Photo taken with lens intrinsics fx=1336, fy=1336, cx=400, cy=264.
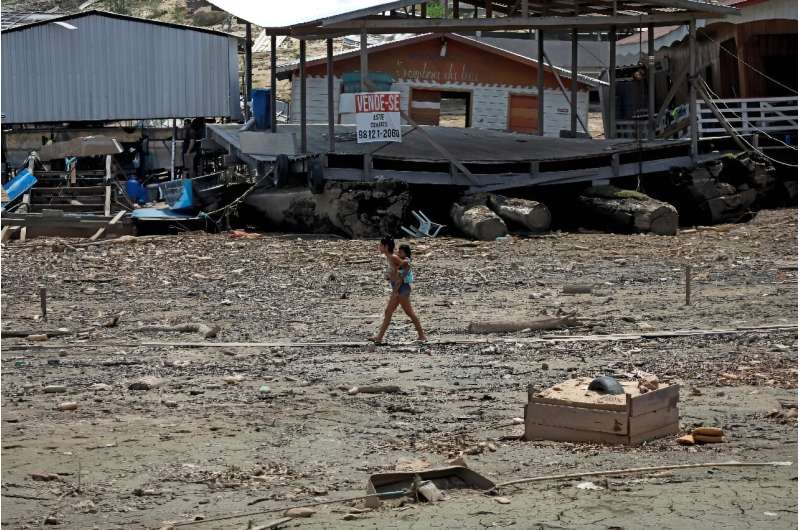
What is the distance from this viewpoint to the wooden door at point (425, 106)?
35938 millimetres

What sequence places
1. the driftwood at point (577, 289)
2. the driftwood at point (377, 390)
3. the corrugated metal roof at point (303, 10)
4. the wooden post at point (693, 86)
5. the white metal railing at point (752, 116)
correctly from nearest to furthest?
the driftwood at point (377, 390), the driftwood at point (577, 289), the corrugated metal roof at point (303, 10), the wooden post at point (693, 86), the white metal railing at point (752, 116)

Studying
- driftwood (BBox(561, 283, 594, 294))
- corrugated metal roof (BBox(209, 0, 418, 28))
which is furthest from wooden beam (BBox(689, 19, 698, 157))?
driftwood (BBox(561, 283, 594, 294))

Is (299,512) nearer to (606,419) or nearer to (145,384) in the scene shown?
(606,419)

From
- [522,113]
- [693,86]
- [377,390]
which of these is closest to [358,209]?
[693,86]

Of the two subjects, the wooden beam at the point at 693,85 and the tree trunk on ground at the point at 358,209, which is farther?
the wooden beam at the point at 693,85

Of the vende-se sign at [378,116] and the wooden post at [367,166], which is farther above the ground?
the vende-se sign at [378,116]

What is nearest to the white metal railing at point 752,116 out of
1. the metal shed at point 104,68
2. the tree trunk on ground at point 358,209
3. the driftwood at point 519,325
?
the tree trunk on ground at point 358,209

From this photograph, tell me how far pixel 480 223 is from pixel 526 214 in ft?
3.07

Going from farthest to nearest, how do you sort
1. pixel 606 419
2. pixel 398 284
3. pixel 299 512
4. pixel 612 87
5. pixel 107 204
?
pixel 612 87 → pixel 107 204 → pixel 398 284 → pixel 606 419 → pixel 299 512

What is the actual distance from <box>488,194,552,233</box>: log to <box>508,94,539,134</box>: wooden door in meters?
14.2

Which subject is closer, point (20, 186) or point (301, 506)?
point (301, 506)

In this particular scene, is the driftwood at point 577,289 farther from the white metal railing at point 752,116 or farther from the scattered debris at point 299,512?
the white metal railing at point 752,116

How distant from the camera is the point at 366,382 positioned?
1177 centimetres

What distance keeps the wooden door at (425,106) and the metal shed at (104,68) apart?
5248 millimetres
